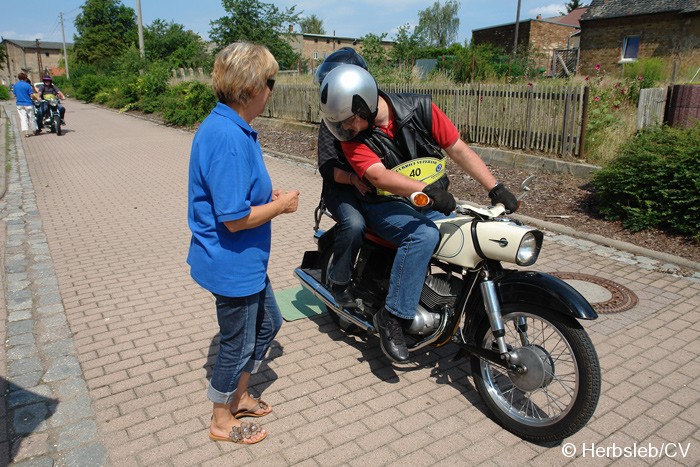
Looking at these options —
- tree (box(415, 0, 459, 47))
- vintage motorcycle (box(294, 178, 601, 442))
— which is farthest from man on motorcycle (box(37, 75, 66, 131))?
tree (box(415, 0, 459, 47))

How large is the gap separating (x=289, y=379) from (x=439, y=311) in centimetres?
110

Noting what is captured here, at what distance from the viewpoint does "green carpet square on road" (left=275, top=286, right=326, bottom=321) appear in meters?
4.75

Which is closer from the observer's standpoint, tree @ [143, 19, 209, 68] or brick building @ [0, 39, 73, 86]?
tree @ [143, 19, 209, 68]

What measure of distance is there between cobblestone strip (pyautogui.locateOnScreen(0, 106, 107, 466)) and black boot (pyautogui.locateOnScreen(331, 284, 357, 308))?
5.44ft

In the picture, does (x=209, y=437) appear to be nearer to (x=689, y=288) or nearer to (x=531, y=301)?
(x=531, y=301)

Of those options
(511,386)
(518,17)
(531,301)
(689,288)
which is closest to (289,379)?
(511,386)

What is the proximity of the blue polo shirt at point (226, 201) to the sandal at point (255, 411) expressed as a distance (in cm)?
91

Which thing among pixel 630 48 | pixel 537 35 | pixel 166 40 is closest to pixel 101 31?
pixel 166 40

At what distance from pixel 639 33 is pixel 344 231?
3409cm

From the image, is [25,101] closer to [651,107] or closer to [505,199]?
[651,107]

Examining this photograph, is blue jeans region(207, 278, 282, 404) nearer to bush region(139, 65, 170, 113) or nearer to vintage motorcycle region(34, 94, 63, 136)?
vintage motorcycle region(34, 94, 63, 136)

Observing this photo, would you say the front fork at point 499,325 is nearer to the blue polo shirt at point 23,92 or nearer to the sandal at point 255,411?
the sandal at point 255,411

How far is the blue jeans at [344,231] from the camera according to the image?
354 centimetres

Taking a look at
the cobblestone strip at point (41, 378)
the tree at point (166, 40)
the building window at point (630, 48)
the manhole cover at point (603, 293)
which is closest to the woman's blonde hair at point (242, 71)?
the cobblestone strip at point (41, 378)
